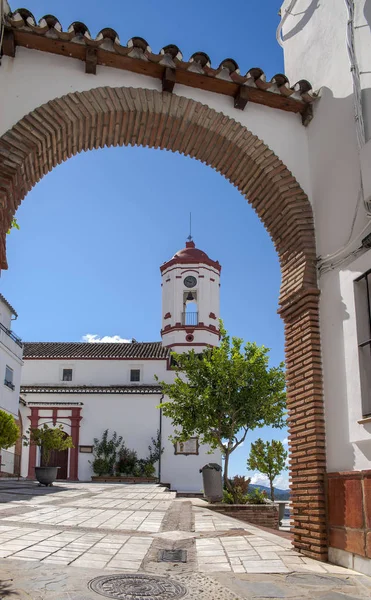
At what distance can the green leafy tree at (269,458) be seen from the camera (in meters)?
19.3

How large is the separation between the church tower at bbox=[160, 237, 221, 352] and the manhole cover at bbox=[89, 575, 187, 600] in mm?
26475

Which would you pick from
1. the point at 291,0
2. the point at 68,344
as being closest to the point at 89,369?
the point at 68,344

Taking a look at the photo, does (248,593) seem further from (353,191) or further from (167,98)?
(167,98)

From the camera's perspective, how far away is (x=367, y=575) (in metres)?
4.77

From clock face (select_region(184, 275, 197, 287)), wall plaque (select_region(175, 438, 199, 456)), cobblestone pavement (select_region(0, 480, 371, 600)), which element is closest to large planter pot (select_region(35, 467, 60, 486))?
cobblestone pavement (select_region(0, 480, 371, 600))

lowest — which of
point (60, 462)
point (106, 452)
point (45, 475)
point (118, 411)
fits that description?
point (45, 475)

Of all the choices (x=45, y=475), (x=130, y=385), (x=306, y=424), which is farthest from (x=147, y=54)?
(x=130, y=385)

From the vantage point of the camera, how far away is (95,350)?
3484 cm

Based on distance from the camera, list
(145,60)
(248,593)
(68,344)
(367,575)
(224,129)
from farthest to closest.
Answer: (68,344) → (224,129) → (145,60) → (367,575) → (248,593)

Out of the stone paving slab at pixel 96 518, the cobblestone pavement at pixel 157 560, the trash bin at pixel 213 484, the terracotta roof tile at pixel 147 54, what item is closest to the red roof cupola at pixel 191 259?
the trash bin at pixel 213 484

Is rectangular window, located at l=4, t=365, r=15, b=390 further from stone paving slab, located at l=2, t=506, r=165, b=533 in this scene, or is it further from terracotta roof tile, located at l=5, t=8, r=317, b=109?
terracotta roof tile, located at l=5, t=8, r=317, b=109

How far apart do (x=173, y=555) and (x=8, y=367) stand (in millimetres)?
20299

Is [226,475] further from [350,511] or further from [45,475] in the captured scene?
[350,511]

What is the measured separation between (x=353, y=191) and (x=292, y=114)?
1730 mm
